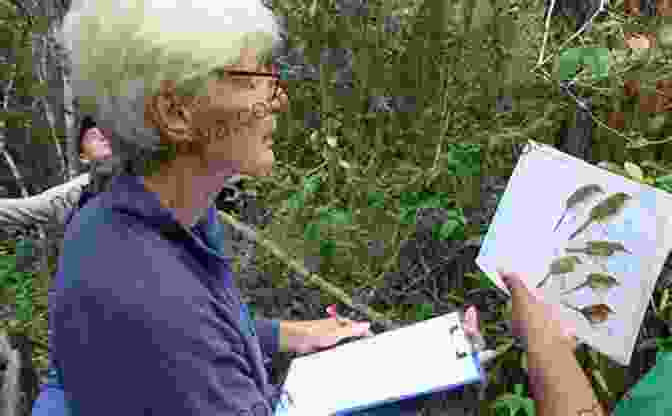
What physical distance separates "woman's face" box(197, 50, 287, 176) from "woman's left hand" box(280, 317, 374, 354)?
48 cm

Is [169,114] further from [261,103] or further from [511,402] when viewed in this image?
[511,402]

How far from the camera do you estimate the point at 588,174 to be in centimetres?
124

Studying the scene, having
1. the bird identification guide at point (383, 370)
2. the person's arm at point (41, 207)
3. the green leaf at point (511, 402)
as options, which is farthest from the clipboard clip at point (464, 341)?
the person's arm at point (41, 207)

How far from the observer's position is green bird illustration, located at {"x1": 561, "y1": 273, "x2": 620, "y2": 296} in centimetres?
122

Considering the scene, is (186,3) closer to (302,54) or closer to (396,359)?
(396,359)

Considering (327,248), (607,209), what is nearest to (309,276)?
(327,248)

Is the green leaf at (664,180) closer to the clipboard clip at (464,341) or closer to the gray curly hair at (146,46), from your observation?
the clipboard clip at (464,341)

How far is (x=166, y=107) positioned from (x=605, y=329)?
99cm

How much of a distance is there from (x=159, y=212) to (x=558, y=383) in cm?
77

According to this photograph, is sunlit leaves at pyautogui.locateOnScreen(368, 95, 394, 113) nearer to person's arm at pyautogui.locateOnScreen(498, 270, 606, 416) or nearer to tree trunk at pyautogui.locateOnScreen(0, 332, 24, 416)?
person's arm at pyautogui.locateOnScreen(498, 270, 606, 416)

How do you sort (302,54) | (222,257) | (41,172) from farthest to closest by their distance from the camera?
1. (41,172)
2. (302,54)
3. (222,257)

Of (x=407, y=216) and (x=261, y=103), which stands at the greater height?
(x=261, y=103)

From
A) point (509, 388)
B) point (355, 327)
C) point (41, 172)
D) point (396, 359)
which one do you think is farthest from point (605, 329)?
point (41, 172)

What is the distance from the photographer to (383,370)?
1.27 m
